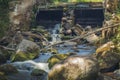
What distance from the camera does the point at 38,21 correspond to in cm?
3191

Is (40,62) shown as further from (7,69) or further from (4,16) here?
(4,16)

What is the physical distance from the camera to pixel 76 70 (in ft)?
39.4

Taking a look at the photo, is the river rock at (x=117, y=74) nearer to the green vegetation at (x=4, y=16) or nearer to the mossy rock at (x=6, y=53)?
the mossy rock at (x=6, y=53)

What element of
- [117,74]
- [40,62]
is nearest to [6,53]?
[40,62]

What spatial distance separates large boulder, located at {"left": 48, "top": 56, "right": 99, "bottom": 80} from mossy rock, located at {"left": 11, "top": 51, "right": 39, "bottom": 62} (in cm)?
630

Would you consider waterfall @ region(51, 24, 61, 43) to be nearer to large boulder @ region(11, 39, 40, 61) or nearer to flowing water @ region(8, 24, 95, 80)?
flowing water @ region(8, 24, 95, 80)

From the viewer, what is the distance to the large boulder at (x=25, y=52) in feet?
60.3

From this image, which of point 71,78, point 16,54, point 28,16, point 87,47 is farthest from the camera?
point 28,16

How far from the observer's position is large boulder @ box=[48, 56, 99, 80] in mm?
12031

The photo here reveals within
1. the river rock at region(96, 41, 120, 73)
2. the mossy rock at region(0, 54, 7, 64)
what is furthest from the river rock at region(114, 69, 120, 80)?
the mossy rock at region(0, 54, 7, 64)

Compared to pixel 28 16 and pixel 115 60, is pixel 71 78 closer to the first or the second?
pixel 115 60

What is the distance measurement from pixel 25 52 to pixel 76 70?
7572 mm

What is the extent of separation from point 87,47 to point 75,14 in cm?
962

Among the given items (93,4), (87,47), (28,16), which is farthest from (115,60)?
(93,4)
